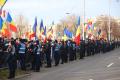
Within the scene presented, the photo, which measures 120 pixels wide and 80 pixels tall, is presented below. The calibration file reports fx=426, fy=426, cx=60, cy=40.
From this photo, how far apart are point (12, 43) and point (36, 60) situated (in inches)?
179

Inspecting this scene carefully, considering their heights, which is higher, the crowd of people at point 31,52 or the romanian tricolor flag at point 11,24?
the romanian tricolor flag at point 11,24

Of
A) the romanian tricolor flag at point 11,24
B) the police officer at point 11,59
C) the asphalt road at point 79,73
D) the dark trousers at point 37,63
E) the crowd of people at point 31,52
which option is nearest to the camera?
the asphalt road at point 79,73

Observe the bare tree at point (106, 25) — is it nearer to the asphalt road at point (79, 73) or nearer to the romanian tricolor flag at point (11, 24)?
the asphalt road at point (79, 73)

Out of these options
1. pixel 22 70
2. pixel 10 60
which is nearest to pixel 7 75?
pixel 10 60

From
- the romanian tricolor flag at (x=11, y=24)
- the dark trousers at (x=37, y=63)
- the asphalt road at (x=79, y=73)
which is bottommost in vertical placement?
the asphalt road at (x=79, y=73)

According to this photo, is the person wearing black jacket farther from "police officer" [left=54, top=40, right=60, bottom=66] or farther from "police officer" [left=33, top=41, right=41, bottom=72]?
"police officer" [left=54, top=40, right=60, bottom=66]

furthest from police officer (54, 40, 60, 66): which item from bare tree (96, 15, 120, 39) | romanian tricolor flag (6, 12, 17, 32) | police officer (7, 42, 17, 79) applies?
bare tree (96, 15, 120, 39)

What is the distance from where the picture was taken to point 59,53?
31.9 metres

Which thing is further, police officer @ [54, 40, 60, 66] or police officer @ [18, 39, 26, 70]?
police officer @ [54, 40, 60, 66]

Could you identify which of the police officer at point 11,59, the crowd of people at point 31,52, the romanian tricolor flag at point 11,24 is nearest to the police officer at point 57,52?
the crowd of people at point 31,52

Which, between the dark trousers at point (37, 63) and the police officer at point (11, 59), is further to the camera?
the dark trousers at point (37, 63)

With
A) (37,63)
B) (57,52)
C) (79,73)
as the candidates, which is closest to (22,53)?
(37,63)

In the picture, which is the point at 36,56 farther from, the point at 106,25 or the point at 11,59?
the point at 106,25

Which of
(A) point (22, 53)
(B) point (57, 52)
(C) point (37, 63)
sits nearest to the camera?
(A) point (22, 53)
